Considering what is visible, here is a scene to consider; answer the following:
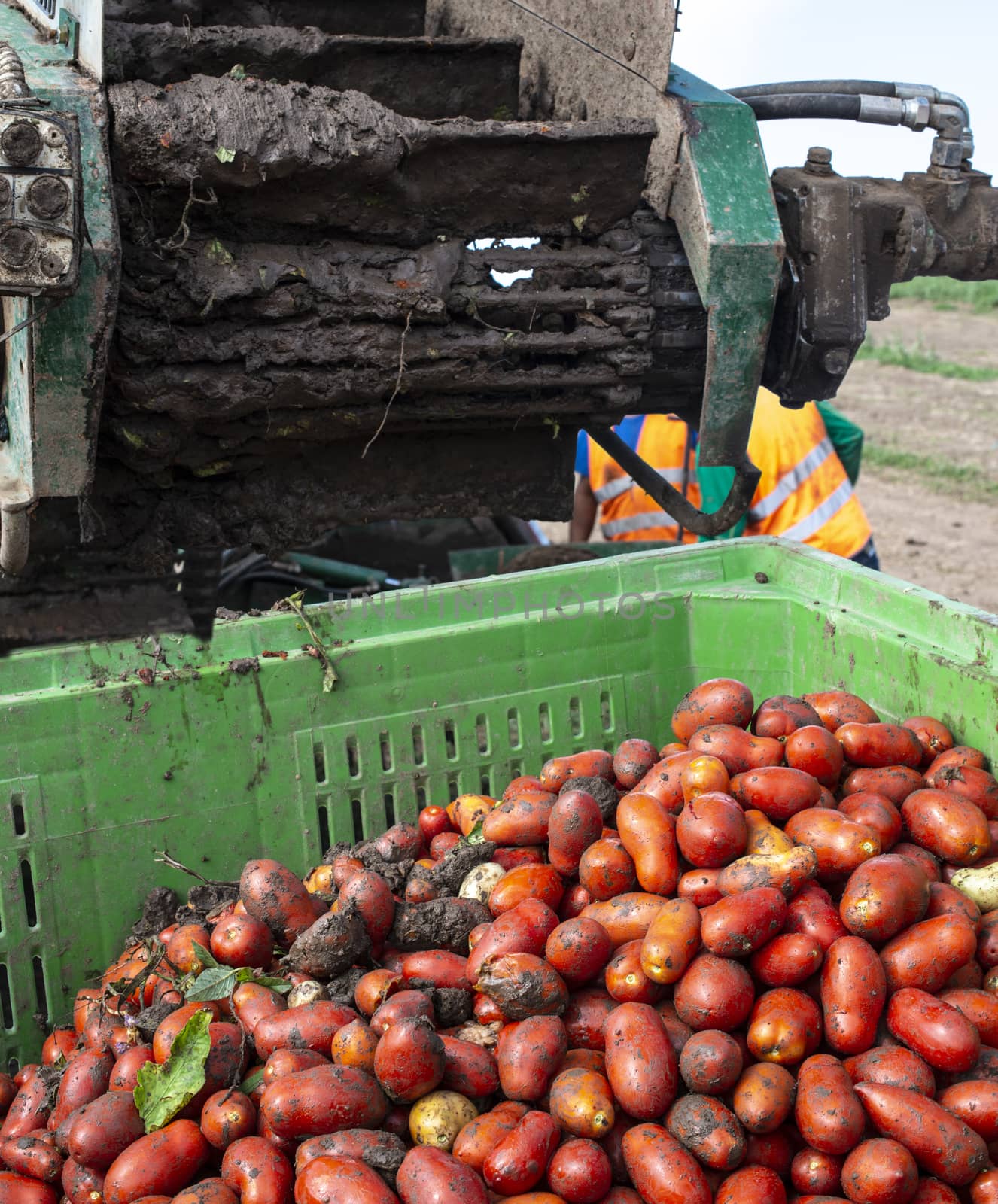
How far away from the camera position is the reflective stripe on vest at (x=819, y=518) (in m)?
4.59

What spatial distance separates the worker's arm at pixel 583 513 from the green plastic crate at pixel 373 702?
2.75 meters

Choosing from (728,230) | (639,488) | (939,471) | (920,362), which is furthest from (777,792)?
(920,362)

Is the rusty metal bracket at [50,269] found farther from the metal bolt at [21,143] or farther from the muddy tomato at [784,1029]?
the muddy tomato at [784,1029]

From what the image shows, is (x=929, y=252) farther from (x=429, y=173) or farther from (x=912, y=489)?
(x=912, y=489)

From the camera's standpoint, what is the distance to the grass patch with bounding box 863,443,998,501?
8430 millimetres

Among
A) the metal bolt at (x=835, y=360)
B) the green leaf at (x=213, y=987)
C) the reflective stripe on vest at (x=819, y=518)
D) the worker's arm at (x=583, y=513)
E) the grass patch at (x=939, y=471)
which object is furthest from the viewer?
the grass patch at (x=939, y=471)

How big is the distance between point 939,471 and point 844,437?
166 inches

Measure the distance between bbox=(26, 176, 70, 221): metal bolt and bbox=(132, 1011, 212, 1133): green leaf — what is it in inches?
49.4

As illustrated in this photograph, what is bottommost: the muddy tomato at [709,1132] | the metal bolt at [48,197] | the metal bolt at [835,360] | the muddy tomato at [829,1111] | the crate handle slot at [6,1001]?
the crate handle slot at [6,1001]

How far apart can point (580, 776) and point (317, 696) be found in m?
0.55

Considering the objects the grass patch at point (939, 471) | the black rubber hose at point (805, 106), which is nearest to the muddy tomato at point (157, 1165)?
the black rubber hose at point (805, 106)

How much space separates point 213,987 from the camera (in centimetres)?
206

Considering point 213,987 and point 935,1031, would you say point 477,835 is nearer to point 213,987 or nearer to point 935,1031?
point 213,987

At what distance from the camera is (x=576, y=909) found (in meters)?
2.11
